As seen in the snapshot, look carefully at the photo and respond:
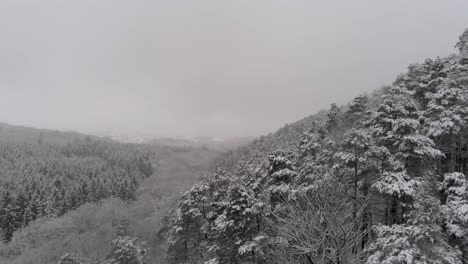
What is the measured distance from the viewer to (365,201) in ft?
32.0

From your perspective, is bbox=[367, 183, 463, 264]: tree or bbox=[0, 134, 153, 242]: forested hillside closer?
bbox=[367, 183, 463, 264]: tree

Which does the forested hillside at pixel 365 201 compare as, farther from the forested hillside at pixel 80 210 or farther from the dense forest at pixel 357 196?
the forested hillside at pixel 80 210

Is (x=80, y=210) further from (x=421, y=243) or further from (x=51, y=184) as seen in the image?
(x=421, y=243)

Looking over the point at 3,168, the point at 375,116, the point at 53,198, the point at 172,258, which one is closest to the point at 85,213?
the point at 53,198

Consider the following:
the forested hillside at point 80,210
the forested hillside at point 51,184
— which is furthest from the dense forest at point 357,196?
the forested hillside at point 51,184

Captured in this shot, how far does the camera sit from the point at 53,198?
246ft

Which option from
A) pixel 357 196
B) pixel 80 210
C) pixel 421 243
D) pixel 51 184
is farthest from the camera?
pixel 51 184

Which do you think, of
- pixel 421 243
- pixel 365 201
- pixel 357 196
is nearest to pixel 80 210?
pixel 357 196

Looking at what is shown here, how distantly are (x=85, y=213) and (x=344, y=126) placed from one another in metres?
66.8

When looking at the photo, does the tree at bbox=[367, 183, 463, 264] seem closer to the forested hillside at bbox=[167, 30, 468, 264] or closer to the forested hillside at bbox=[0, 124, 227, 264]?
the forested hillside at bbox=[167, 30, 468, 264]

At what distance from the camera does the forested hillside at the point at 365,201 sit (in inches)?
334

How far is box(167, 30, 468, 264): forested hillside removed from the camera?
8484 millimetres

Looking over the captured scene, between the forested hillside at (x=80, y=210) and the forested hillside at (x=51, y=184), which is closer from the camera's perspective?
the forested hillside at (x=80, y=210)

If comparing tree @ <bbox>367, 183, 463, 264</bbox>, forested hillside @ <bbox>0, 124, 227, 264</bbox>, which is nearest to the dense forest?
tree @ <bbox>367, 183, 463, 264</bbox>
